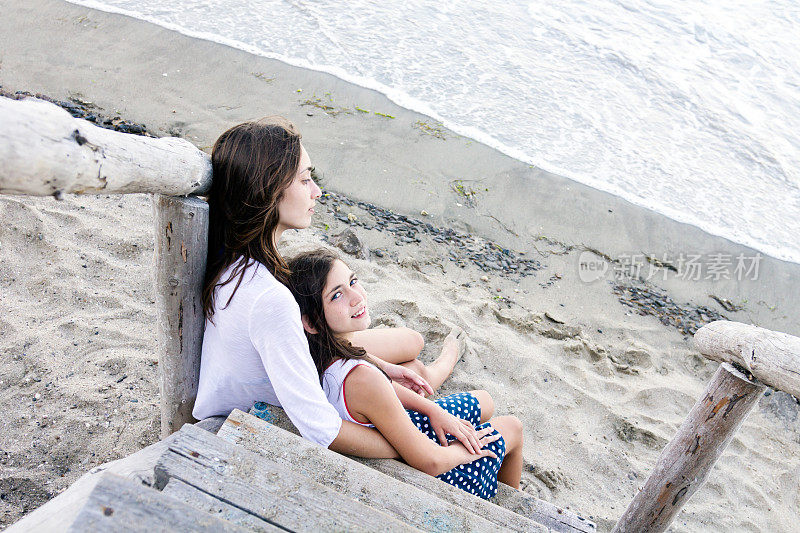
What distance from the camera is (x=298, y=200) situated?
2.33 metres

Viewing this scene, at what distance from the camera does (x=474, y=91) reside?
787 centimetres

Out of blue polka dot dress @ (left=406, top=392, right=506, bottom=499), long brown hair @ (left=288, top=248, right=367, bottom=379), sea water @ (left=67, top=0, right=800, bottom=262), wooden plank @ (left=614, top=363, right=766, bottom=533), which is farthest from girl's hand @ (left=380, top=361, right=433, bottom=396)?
sea water @ (left=67, top=0, right=800, bottom=262)

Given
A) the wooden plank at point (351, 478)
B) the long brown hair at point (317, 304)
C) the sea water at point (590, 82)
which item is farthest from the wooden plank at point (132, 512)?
the sea water at point (590, 82)

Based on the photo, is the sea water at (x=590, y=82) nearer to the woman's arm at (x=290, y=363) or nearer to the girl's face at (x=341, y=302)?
the girl's face at (x=341, y=302)

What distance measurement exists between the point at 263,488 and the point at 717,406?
1.85 m

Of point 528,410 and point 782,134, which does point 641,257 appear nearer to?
point 528,410

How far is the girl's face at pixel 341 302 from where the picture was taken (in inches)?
94.7

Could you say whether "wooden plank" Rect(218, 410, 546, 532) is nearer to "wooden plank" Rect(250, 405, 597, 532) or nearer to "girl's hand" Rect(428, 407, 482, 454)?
"wooden plank" Rect(250, 405, 597, 532)

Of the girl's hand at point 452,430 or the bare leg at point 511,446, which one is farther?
the bare leg at point 511,446

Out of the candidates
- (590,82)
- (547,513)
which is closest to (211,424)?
(547,513)

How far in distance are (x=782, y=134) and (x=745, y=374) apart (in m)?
7.67

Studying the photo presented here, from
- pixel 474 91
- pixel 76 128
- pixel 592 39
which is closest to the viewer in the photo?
pixel 76 128

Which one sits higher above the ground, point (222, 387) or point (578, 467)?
point (222, 387)

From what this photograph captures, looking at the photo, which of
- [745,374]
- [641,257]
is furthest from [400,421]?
[641,257]
